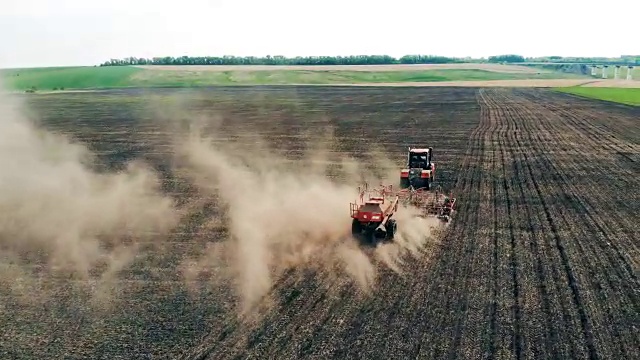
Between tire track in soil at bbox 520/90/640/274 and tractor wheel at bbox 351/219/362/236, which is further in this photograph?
tractor wheel at bbox 351/219/362/236

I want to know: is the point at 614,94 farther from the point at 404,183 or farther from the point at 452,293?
the point at 452,293

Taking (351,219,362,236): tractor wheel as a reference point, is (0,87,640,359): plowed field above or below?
below

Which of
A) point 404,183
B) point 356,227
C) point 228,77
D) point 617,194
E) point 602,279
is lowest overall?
point 602,279

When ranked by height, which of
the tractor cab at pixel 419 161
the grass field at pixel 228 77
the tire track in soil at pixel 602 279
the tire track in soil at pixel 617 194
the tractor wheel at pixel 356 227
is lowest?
the tire track in soil at pixel 602 279

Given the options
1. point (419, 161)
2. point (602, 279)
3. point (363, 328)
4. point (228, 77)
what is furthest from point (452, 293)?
point (228, 77)

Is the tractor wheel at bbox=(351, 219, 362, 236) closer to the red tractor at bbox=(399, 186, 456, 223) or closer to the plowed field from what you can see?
the plowed field

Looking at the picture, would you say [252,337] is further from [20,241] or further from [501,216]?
[501,216]

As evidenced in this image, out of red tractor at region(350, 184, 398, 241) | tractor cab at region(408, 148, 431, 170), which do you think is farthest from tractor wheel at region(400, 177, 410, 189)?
red tractor at region(350, 184, 398, 241)

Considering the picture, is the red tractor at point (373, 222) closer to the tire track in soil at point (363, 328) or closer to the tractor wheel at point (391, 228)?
the tractor wheel at point (391, 228)

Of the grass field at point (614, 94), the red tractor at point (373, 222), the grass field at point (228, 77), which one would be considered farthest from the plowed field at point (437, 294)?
the grass field at point (228, 77)
